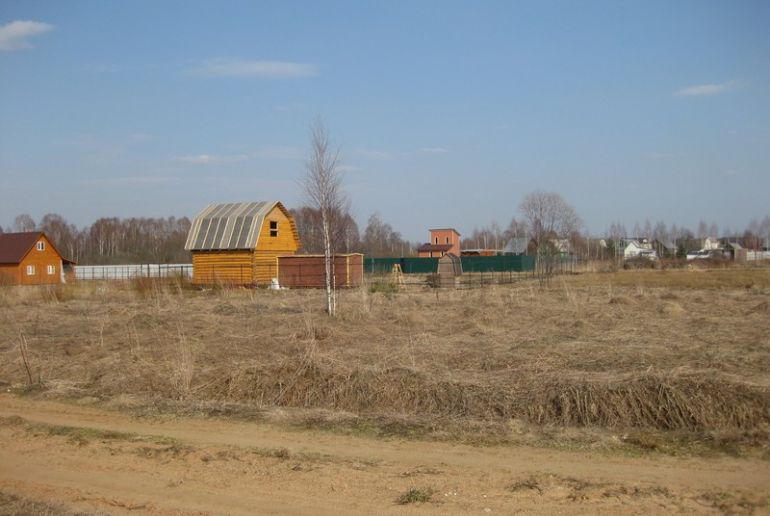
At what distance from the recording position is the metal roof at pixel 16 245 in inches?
2140

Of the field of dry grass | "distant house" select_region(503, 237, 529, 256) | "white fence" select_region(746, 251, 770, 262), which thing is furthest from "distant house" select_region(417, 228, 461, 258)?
the field of dry grass

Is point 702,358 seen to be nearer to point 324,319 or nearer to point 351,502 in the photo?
point 351,502

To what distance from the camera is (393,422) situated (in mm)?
8406

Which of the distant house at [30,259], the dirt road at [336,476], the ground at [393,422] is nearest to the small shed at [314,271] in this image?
the ground at [393,422]

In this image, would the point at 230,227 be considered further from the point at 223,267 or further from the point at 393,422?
the point at 393,422

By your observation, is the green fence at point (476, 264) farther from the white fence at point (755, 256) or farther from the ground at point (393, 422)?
the white fence at point (755, 256)

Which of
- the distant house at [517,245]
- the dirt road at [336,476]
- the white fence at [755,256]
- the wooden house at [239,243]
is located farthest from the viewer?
the white fence at [755,256]

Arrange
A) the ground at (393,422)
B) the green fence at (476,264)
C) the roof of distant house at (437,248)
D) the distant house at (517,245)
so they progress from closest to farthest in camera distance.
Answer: the ground at (393,422), the green fence at (476,264), the roof of distant house at (437,248), the distant house at (517,245)

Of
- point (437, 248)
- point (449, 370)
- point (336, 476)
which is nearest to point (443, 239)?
point (437, 248)

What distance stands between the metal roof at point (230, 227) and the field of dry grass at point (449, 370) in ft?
61.4

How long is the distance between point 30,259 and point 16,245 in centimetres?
172

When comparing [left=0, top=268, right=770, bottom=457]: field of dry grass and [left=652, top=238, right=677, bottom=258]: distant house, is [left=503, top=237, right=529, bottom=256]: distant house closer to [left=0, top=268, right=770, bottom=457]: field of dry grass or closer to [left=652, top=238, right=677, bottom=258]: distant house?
[left=652, top=238, right=677, bottom=258]: distant house

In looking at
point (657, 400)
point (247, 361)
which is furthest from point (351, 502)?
point (247, 361)

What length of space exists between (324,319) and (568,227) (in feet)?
227
